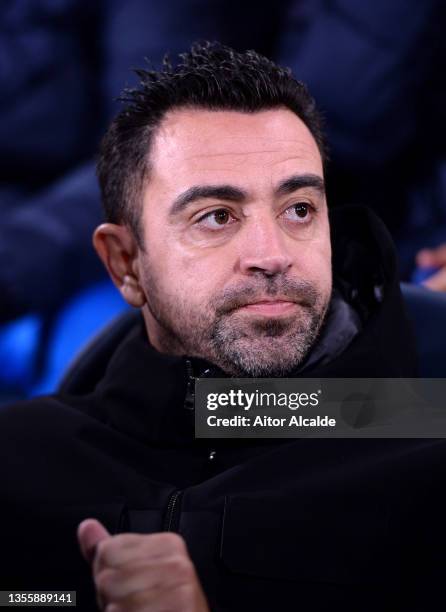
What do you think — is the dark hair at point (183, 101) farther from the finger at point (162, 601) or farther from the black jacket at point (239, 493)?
the finger at point (162, 601)

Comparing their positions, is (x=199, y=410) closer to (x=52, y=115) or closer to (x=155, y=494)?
(x=155, y=494)

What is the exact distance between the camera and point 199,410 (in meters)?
1.42

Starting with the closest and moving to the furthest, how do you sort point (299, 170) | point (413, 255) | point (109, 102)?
point (299, 170) < point (413, 255) < point (109, 102)

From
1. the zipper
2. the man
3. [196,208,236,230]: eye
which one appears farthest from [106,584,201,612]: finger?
[196,208,236,230]: eye

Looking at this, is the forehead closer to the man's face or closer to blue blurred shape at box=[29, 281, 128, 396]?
the man's face

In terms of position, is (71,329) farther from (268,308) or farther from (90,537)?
(90,537)

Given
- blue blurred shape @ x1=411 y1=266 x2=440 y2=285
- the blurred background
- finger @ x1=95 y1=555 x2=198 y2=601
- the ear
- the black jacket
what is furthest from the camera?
the blurred background

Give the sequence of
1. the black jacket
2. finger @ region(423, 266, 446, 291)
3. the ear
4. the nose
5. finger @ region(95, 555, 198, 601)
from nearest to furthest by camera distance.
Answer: finger @ region(95, 555, 198, 601), the black jacket, the nose, the ear, finger @ region(423, 266, 446, 291)

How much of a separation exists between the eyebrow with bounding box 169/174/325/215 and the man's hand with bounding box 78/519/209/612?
656mm

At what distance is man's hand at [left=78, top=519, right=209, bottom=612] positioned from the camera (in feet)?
3.17

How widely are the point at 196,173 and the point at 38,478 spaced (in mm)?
610

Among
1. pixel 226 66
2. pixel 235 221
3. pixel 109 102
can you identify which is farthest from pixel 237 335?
pixel 109 102

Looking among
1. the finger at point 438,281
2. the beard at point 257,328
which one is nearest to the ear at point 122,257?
the beard at point 257,328

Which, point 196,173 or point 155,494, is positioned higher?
point 196,173
